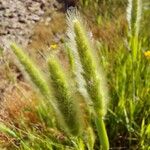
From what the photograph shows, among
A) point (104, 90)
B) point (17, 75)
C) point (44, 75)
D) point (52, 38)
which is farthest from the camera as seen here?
point (52, 38)

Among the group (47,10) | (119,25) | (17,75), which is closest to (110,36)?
(119,25)

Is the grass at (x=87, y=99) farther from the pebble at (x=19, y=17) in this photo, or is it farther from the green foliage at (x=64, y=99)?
the pebble at (x=19, y=17)

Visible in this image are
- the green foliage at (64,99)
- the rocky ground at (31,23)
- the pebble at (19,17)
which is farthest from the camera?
the pebble at (19,17)

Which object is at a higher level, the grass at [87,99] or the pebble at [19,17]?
the grass at [87,99]

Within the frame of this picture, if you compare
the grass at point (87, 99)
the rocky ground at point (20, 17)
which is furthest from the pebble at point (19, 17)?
the grass at point (87, 99)

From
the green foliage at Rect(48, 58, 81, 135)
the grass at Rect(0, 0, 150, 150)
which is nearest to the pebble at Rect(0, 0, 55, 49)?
the grass at Rect(0, 0, 150, 150)

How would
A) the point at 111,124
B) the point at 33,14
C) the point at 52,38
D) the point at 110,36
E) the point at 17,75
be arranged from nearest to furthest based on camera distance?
the point at 111,124, the point at 110,36, the point at 17,75, the point at 52,38, the point at 33,14

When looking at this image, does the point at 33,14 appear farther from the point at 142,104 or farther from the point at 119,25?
the point at 142,104
